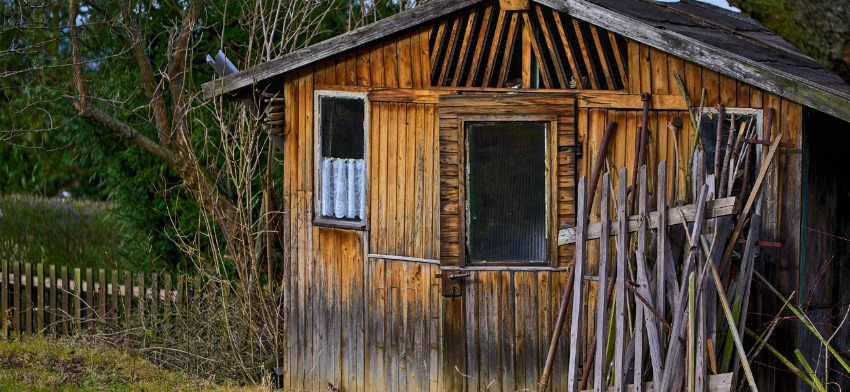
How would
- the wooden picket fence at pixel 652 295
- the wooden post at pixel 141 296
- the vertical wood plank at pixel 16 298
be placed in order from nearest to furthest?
the wooden picket fence at pixel 652 295 → the wooden post at pixel 141 296 → the vertical wood plank at pixel 16 298

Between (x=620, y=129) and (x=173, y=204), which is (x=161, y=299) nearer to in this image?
(x=173, y=204)

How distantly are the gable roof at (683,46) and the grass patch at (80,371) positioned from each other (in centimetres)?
282

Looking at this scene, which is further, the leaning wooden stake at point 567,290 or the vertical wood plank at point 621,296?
the leaning wooden stake at point 567,290

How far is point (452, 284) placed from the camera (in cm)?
934

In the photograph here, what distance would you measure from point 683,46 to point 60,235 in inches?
442

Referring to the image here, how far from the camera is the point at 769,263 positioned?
8.59m

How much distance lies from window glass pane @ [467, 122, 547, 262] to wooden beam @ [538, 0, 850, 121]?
3.22 feet

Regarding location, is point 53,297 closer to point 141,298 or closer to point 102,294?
point 102,294

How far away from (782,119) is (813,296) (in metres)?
1.43

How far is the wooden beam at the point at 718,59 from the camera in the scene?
771cm

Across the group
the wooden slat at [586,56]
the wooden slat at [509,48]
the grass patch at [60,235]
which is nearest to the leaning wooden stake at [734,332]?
the wooden slat at [586,56]

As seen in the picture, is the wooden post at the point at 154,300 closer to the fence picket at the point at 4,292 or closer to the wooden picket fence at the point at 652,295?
the fence picket at the point at 4,292

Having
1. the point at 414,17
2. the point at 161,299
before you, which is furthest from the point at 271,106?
the point at 161,299

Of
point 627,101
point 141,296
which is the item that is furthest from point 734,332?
point 141,296
